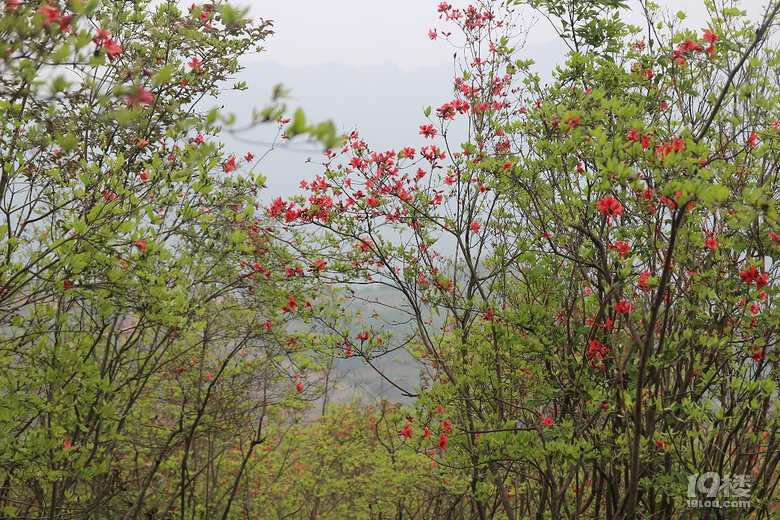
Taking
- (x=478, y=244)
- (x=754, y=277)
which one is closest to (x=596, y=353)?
(x=754, y=277)

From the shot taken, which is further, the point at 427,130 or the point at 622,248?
the point at 427,130

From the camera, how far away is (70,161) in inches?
157

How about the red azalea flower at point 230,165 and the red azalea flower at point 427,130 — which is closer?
the red azalea flower at point 230,165

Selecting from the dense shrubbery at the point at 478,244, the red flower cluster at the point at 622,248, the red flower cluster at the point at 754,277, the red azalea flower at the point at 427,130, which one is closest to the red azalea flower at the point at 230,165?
the dense shrubbery at the point at 478,244

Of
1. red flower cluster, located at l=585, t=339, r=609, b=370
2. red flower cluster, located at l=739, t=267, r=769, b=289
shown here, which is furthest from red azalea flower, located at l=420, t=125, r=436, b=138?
red flower cluster, located at l=739, t=267, r=769, b=289

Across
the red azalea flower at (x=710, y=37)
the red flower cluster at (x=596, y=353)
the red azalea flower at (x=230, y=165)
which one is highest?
the red azalea flower at (x=230, y=165)

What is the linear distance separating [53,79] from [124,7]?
2.95 metres

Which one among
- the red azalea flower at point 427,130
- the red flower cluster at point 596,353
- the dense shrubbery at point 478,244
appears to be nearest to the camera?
the dense shrubbery at point 478,244

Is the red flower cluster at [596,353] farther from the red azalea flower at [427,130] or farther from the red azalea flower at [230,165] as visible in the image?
the red azalea flower at [230,165]

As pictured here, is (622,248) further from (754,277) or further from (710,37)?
(710,37)

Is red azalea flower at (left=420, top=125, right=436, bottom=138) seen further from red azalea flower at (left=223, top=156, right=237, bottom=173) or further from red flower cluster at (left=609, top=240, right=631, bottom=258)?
red flower cluster at (left=609, top=240, right=631, bottom=258)

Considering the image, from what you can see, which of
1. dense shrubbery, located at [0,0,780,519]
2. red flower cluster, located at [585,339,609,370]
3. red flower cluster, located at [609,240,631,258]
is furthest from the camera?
red flower cluster, located at [585,339,609,370]

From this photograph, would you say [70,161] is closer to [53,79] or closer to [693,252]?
[53,79]

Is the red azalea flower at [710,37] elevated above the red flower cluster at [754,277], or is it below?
above
